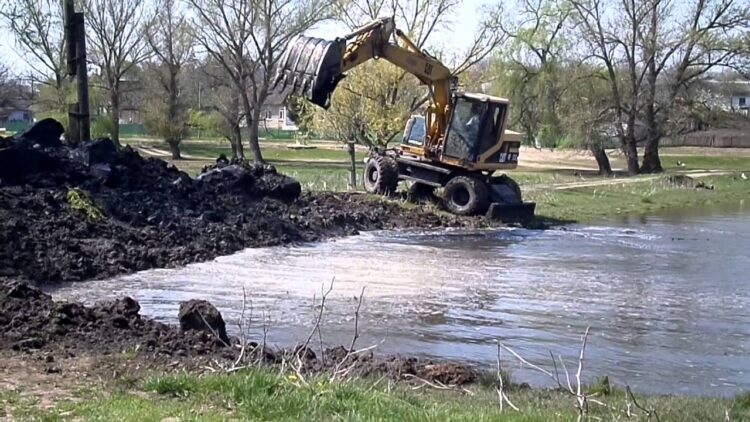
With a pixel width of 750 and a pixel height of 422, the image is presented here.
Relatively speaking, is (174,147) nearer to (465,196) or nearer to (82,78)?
(82,78)

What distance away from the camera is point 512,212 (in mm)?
26203

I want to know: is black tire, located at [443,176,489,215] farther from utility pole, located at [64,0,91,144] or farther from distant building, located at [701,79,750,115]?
distant building, located at [701,79,750,115]

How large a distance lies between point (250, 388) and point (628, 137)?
49.1 meters

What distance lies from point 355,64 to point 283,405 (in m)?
19.0

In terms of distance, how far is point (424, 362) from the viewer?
1066 centimetres

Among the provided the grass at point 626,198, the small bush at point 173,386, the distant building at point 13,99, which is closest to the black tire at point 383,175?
the grass at point 626,198

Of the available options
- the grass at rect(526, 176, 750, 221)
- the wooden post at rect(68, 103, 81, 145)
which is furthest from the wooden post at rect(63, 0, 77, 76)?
the grass at rect(526, 176, 750, 221)

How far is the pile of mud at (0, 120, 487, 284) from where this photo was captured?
16.6 metres

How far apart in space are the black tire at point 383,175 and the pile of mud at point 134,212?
0.90m

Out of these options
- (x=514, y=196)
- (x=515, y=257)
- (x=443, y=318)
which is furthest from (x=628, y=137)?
(x=443, y=318)

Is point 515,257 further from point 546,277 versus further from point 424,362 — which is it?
point 424,362

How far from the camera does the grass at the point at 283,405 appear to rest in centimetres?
685

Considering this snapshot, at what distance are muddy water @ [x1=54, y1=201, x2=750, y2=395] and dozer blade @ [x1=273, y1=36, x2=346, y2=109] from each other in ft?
11.1

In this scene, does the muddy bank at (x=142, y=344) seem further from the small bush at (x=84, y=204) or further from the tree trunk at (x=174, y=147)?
the tree trunk at (x=174, y=147)
